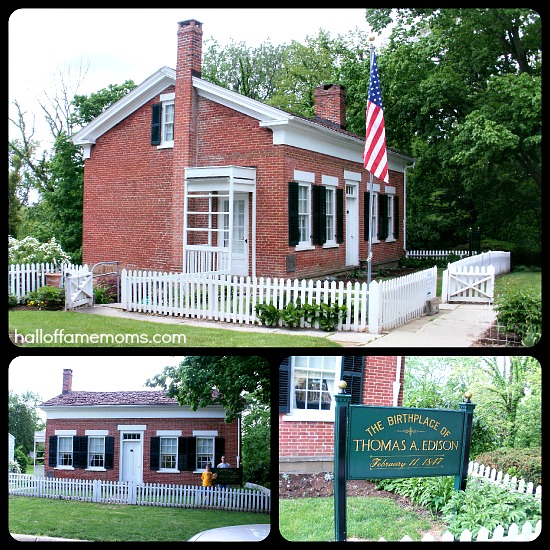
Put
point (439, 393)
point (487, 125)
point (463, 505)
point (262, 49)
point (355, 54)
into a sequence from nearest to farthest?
point (463, 505) → point (439, 393) → point (262, 49) → point (487, 125) → point (355, 54)

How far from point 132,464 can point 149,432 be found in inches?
14.1

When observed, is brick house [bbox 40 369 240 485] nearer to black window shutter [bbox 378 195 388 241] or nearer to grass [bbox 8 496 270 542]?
grass [bbox 8 496 270 542]

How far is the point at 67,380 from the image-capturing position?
215 inches

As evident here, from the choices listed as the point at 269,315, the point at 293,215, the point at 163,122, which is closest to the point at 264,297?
the point at 269,315

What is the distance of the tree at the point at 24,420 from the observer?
5.43 metres

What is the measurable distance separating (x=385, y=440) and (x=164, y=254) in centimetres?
674

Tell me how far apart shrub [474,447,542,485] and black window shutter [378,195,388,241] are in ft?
23.4

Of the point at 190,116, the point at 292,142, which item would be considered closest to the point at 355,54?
the point at 292,142

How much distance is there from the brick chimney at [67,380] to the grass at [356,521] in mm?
2027

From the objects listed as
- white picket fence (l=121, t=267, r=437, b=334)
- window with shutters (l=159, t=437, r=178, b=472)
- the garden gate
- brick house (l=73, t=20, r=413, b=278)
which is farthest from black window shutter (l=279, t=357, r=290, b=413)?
brick house (l=73, t=20, r=413, b=278)

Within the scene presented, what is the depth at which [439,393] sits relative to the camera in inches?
239

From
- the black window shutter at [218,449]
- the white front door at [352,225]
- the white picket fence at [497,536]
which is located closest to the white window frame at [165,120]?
the white front door at [352,225]

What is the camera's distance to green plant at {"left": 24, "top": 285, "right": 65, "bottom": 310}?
29.6ft

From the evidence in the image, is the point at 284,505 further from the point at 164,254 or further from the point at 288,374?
the point at 164,254
